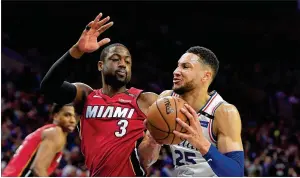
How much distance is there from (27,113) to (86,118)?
7239mm

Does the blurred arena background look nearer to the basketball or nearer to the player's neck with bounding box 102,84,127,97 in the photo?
the player's neck with bounding box 102,84,127,97

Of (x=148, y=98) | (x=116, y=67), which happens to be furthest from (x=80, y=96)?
(x=148, y=98)

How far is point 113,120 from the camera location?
3.98 meters

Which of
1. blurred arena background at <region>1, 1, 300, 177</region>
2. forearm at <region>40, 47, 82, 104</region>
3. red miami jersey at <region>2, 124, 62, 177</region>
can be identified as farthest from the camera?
blurred arena background at <region>1, 1, 300, 177</region>

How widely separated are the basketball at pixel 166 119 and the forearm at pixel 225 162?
0.82ft

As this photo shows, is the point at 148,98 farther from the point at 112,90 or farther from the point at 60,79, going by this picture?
the point at 60,79

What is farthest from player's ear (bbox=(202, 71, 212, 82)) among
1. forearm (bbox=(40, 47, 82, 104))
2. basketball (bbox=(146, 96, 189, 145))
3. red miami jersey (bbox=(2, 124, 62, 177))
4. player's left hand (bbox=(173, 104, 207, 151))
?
red miami jersey (bbox=(2, 124, 62, 177))

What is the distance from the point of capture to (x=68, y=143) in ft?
33.4

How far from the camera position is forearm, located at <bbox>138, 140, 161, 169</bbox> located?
387 cm

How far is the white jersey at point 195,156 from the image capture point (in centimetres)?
341

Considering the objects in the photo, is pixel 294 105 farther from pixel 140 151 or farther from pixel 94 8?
pixel 140 151

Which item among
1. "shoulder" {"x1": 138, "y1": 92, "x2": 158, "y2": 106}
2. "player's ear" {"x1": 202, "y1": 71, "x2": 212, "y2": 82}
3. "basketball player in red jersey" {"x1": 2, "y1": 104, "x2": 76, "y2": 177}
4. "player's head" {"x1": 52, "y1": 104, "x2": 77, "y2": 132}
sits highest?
"player's ear" {"x1": 202, "y1": 71, "x2": 212, "y2": 82}

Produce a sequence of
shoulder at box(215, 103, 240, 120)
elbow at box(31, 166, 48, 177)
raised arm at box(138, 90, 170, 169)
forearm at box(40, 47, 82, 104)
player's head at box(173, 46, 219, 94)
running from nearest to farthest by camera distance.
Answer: shoulder at box(215, 103, 240, 120) < player's head at box(173, 46, 219, 94) < forearm at box(40, 47, 82, 104) < raised arm at box(138, 90, 170, 169) < elbow at box(31, 166, 48, 177)

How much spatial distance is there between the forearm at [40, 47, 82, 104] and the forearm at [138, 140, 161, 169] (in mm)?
686
